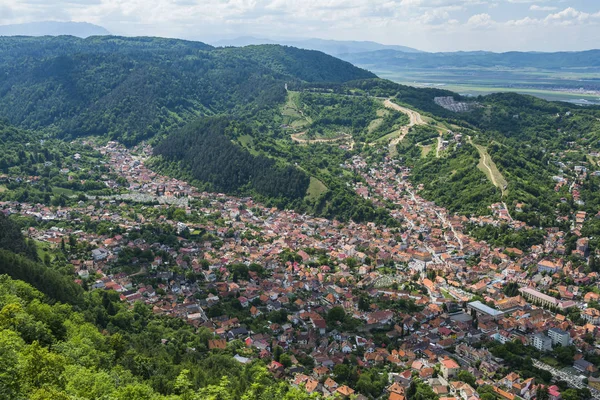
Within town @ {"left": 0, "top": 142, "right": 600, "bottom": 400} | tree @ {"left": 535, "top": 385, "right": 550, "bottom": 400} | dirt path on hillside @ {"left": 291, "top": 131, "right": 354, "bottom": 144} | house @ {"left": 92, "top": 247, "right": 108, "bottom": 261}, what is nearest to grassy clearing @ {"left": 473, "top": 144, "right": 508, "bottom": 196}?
town @ {"left": 0, "top": 142, "right": 600, "bottom": 400}

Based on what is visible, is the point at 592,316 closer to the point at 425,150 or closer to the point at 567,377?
the point at 567,377

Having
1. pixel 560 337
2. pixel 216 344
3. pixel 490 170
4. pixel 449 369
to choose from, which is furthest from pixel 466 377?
pixel 490 170

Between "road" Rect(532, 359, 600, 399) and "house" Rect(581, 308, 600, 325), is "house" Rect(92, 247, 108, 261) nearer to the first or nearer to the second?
"road" Rect(532, 359, 600, 399)

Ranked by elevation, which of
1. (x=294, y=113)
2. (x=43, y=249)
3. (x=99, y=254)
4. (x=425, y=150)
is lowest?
(x=99, y=254)

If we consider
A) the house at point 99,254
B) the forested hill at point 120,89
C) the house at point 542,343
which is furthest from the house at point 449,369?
the forested hill at point 120,89

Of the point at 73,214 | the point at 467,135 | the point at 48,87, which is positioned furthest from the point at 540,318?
the point at 48,87

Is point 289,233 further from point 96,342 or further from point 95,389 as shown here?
point 95,389

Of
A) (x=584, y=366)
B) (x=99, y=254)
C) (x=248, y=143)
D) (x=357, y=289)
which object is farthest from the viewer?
(x=248, y=143)
